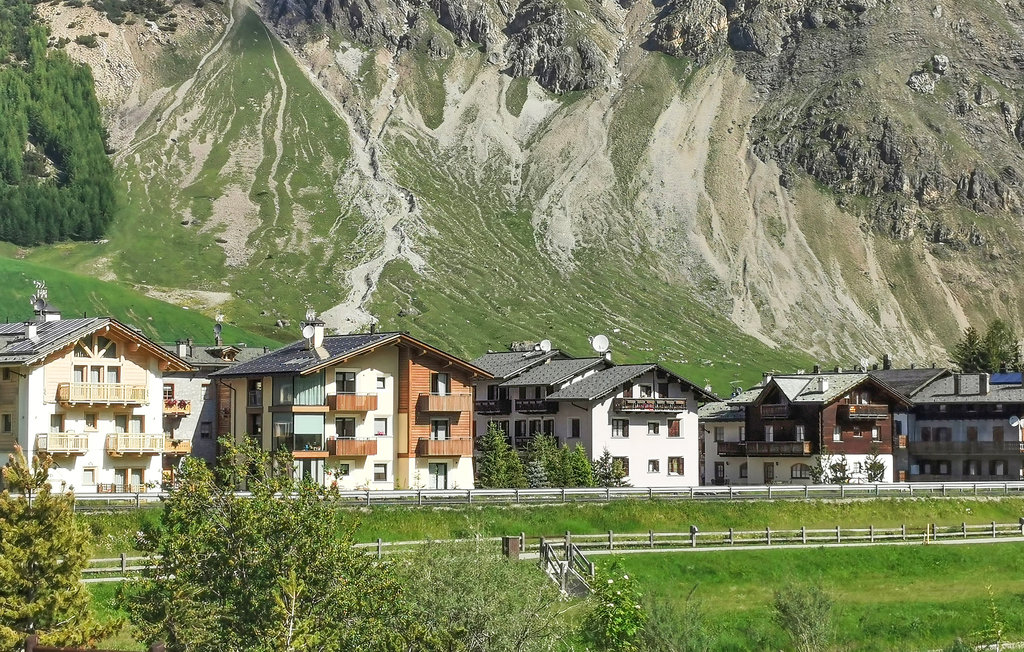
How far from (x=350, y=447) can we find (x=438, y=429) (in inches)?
269

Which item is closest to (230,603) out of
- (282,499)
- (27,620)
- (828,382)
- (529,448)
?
(282,499)

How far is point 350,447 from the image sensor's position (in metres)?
82.9

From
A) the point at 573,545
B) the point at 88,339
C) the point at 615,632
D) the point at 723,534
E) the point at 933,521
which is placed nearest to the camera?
the point at 615,632

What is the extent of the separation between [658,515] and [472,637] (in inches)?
1705

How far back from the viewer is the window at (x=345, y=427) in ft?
276

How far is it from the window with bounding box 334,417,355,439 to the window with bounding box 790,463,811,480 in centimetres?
4264

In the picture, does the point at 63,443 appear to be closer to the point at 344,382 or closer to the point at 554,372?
the point at 344,382

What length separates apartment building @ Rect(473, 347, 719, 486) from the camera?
337ft

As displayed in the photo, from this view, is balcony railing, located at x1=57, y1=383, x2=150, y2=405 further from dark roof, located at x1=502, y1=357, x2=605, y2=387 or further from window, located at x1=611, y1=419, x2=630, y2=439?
window, located at x1=611, y1=419, x2=630, y2=439

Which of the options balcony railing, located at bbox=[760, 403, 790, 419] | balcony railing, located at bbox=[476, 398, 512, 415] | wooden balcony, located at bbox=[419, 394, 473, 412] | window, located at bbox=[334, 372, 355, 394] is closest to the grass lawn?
wooden balcony, located at bbox=[419, 394, 473, 412]

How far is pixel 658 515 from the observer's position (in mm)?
76625

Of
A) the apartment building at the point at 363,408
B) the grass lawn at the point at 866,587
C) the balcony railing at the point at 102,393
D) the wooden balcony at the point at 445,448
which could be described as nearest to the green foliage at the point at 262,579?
the grass lawn at the point at 866,587

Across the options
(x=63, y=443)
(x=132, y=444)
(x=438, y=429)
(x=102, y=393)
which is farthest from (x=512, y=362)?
(x=63, y=443)

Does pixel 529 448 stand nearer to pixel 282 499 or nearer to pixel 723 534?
pixel 723 534
